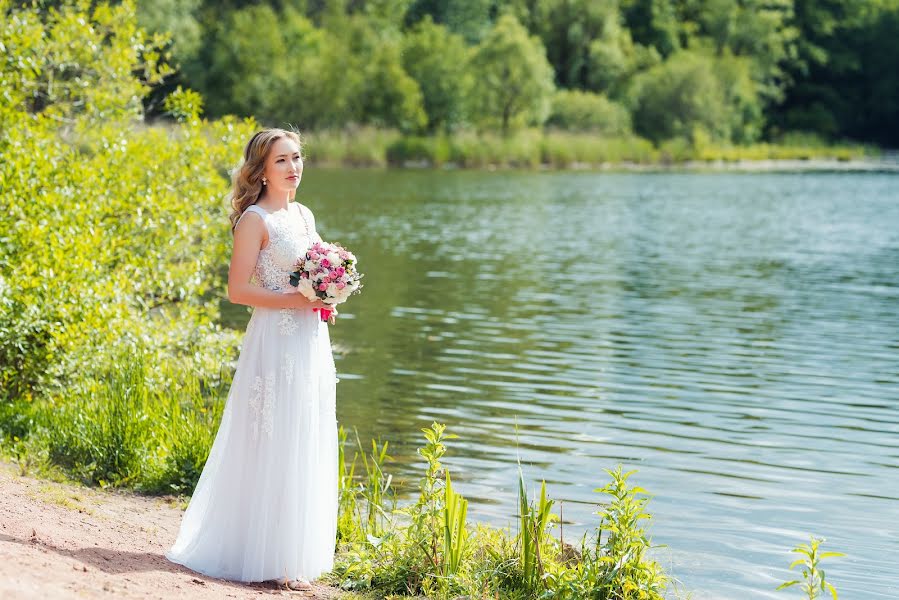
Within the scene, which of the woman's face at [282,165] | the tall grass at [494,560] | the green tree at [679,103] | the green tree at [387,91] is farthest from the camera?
the green tree at [679,103]

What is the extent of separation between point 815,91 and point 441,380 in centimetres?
8916

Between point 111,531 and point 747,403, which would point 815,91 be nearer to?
point 747,403

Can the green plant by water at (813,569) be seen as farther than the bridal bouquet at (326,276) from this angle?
A: No

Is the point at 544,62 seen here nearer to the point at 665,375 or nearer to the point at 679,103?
the point at 679,103

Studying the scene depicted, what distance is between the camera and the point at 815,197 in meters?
45.1

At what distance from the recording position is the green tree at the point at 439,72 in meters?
64.2

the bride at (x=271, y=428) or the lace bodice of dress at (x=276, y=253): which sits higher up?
the lace bodice of dress at (x=276, y=253)

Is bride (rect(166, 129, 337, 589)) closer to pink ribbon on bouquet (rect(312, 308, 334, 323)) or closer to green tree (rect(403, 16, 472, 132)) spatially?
pink ribbon on bouquet (rect(312, 308, 334, 323))

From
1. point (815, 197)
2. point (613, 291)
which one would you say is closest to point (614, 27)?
point (815, 197)

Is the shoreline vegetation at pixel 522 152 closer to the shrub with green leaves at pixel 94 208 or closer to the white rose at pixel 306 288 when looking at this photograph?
the shrub with green leaves at pixel 94 208

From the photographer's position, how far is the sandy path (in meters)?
4.95

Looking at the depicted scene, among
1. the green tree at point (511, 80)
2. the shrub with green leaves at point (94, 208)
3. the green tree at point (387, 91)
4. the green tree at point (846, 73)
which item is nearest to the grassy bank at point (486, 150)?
the green tree at point (387, 91)

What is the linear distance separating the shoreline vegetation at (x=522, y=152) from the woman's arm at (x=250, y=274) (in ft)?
167

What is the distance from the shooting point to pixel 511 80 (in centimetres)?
6362
